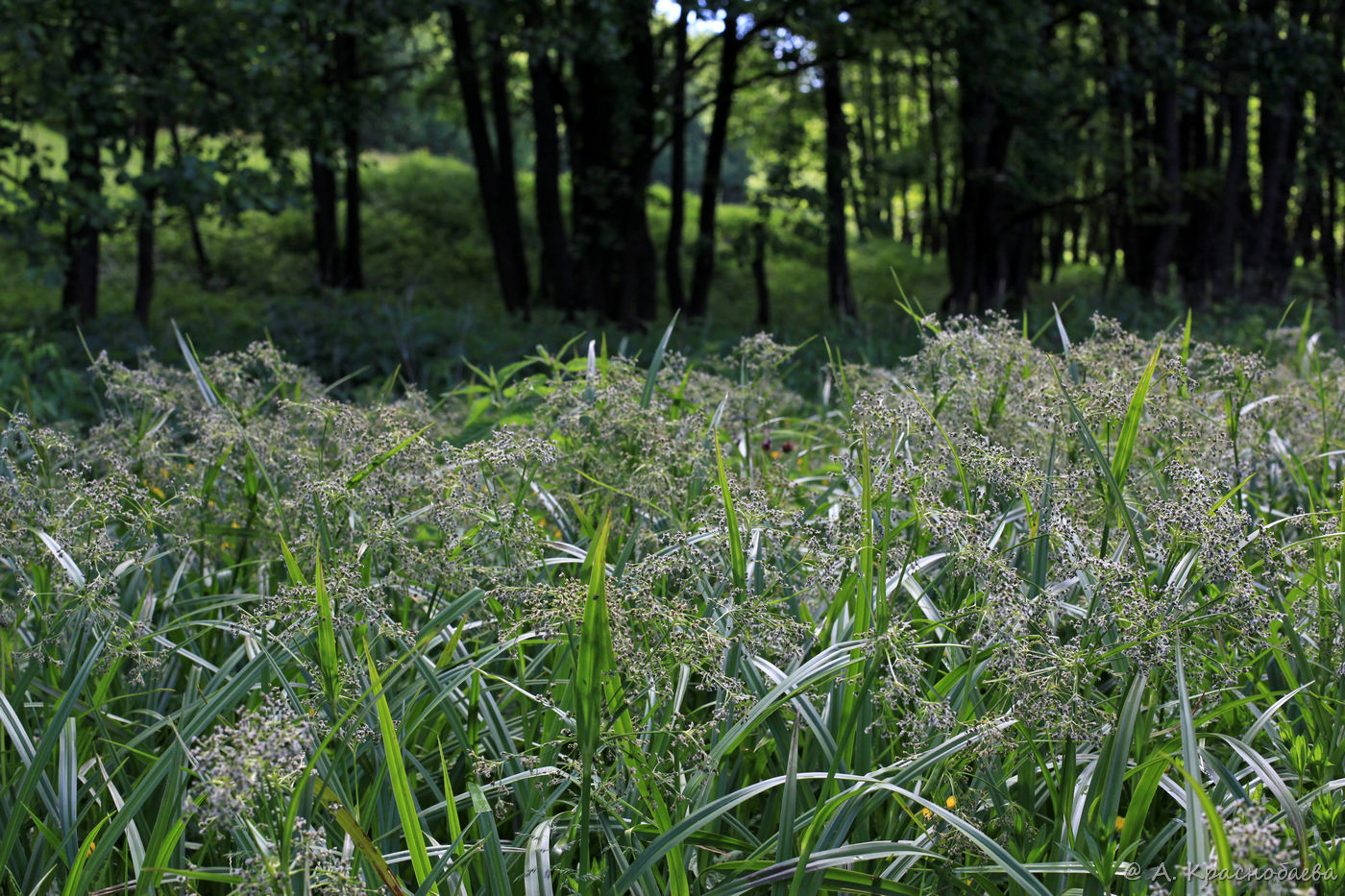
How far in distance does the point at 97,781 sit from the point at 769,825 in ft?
4.46

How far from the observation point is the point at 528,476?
2221mm

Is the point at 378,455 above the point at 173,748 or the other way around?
above

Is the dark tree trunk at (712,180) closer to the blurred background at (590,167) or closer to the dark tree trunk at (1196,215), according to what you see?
the blurred background at (590,167)

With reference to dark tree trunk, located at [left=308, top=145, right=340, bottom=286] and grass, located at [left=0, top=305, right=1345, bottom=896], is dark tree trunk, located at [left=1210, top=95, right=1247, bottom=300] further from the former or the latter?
dark tree trunk, located at [left=308, top=145, right=340, bottom=286]

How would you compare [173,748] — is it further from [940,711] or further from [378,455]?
[940,711]

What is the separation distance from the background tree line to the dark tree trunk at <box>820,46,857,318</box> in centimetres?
4

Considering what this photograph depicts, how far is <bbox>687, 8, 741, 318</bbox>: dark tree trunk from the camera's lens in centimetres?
1255

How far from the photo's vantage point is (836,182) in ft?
41.6

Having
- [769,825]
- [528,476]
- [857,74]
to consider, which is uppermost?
[857,74]

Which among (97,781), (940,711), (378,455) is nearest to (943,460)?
(940,711)

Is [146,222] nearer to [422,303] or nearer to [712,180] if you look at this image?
[422,303]

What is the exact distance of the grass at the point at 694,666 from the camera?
4.69ft

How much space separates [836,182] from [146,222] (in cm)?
836

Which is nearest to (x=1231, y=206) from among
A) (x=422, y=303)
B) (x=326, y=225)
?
(x=422, y=303)
